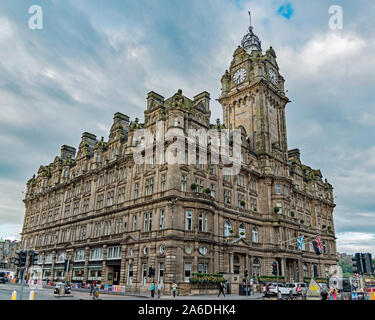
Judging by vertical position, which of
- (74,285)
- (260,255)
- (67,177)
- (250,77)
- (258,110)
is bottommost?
(74,285)

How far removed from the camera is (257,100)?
202 feet

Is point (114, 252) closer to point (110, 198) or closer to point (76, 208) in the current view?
point (110, 198)

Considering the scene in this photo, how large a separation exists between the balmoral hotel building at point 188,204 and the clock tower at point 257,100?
22 cm

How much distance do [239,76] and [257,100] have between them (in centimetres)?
839

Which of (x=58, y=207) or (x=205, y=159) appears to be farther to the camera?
(x=58, y=207)

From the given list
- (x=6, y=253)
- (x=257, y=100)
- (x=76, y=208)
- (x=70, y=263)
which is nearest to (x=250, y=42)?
(x=257, y=100)

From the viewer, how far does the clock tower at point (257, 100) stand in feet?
198

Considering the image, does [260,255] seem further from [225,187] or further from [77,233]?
[77,233]

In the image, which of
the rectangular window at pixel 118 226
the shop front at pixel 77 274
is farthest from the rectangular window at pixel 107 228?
the shop front at pixel 77 274

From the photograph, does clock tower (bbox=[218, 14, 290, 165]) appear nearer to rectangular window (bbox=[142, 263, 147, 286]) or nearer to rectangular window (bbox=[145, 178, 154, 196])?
rectangular window (bbox=[145, 178, 154, 196])
